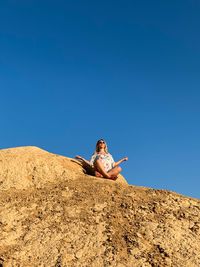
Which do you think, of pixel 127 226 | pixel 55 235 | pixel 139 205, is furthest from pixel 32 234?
pixel 139 205

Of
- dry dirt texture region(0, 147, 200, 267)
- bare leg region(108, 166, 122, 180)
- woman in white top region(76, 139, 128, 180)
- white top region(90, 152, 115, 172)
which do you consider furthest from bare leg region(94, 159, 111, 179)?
dry dirt texture region(0, 147, 200, 267)

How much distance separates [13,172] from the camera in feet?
31.6

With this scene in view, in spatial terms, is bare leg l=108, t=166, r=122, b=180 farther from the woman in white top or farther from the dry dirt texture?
the dry dirt texture

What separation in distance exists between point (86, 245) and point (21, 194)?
2.43m

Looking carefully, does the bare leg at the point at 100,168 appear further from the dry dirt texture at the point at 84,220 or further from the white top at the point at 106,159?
the dry dirt texture at the point at 84,220

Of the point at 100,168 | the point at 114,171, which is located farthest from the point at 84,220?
the point at 114,171

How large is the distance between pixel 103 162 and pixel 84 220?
3024 millimetres

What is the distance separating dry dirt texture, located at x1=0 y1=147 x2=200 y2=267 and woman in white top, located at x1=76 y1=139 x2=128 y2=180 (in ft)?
1.65

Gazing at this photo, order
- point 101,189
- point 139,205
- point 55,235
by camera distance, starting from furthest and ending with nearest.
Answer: point 101,189 → point 139,205 → point 55,235

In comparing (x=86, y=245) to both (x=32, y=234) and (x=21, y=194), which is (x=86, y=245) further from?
(x=21, y=194)

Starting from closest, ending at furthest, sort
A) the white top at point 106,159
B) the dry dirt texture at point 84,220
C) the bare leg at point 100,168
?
the dry dirt texture at point 84,220
the bare leg at point 100,168
the white top at point 106,159

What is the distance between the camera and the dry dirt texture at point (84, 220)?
708 cm

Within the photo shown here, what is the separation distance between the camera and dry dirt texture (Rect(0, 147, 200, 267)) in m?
7.08

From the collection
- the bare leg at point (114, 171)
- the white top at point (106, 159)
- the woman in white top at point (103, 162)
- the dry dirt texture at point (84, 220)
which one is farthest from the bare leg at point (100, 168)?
the dry dirt texture at point (84, 220)
